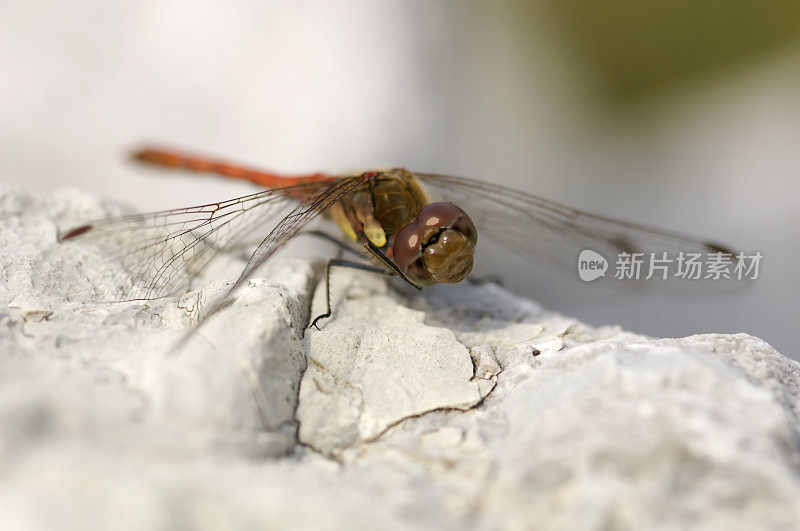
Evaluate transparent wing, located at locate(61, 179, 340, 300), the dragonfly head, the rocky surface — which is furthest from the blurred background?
the rocky surface

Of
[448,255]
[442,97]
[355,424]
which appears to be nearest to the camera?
[355,424]

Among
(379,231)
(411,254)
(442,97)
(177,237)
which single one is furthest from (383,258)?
(442,97)

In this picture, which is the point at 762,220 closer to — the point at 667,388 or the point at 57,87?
the point at 667,388

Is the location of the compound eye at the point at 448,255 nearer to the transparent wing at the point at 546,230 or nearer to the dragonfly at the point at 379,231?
the dragonfly at the point at 379,231

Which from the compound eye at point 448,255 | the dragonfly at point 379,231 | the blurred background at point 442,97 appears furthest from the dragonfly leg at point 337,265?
the blurred background at point 442,97

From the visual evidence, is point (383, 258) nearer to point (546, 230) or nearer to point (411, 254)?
point (411, 254)

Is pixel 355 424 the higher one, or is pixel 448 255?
pixel 448 255

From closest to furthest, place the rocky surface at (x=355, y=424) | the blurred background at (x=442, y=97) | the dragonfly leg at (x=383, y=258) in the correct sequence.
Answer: the rocky surface at (x=355, y=424) → the dragonfly leg at (x=383, y=258) → the blurred background at (x=442, y=97)
